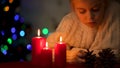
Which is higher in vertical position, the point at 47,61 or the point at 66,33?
the point at 66,33

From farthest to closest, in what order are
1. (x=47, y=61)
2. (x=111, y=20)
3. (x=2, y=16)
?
(x=2, y=16), (x=111, y=20), (x=47, y=61)

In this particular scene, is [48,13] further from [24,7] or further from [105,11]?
[105,11]

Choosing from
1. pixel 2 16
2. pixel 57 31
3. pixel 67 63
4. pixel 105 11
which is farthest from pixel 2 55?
pixel 105 11

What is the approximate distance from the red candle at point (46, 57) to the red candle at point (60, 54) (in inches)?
1.3

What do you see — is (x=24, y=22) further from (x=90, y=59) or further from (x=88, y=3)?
(x=90, y=59)

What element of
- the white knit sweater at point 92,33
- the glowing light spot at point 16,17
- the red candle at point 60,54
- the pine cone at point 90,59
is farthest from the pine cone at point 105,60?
the glowing light spot at point 16,17

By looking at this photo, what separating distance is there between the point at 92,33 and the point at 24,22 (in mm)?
378

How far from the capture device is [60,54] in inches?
55.3

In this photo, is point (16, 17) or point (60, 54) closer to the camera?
point (60, 54)

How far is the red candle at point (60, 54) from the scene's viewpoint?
140cm

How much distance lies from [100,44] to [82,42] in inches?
3.7

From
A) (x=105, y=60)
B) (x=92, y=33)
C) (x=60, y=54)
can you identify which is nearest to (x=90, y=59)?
(x=105, y=60)

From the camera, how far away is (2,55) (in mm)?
1787

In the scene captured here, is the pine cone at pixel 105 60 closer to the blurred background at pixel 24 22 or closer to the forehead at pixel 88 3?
the forehead at pixel 88 3
